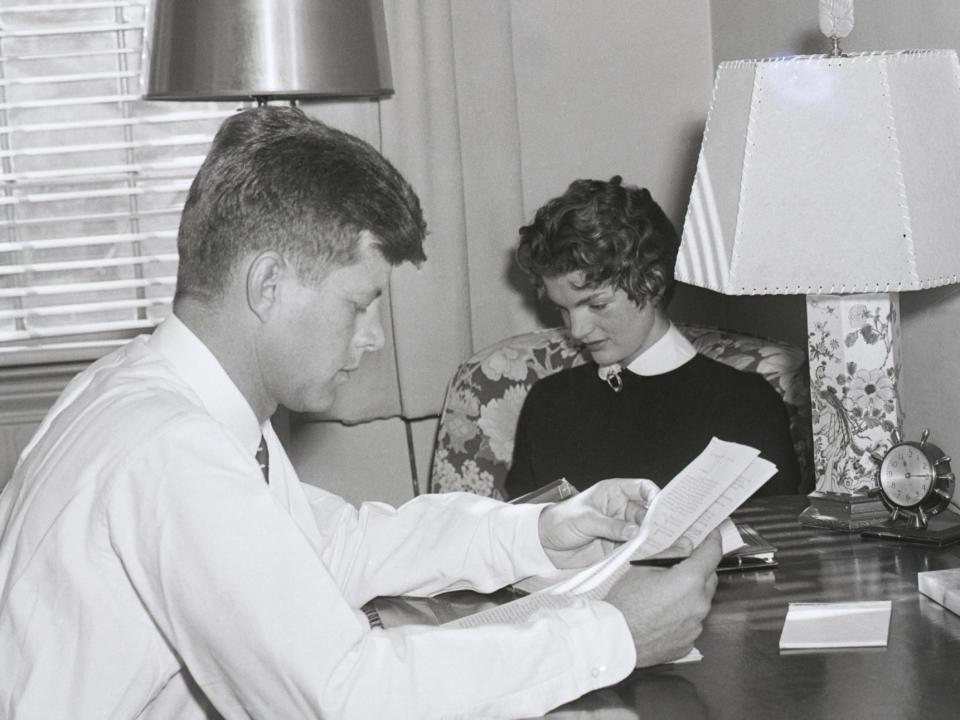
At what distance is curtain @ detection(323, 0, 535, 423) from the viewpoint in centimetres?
282

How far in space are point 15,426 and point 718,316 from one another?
174 centimetres

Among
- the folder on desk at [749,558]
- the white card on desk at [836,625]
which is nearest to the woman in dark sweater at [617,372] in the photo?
the folder on desk at [749,558]

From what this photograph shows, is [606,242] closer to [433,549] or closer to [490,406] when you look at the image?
[490,406]

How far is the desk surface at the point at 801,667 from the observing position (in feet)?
3.83

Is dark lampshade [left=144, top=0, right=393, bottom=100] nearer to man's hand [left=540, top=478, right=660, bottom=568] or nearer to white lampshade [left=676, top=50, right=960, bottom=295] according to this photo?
white lampshade [left=676, top=50, right=960, bottom=295]

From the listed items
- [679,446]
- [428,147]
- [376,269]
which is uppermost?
[428,147]

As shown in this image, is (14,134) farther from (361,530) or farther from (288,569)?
(288,569)

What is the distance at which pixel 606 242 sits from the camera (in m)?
2.50

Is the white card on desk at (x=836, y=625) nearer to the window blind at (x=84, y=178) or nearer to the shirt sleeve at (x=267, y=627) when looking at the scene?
the shirt sleeve at (x=267, y=627)

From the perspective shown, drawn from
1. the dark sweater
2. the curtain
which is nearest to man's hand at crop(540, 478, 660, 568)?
the dark sweater

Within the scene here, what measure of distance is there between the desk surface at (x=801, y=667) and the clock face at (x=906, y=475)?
5.1 inches

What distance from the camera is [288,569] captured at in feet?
3.75

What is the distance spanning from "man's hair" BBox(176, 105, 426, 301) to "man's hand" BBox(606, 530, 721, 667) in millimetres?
443

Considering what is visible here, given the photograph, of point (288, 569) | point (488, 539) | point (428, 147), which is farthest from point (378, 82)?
point (288, 569)
